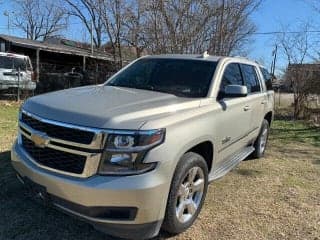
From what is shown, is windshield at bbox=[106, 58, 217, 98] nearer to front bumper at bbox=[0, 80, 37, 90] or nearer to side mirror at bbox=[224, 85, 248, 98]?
side mirror at bbox=[224, 85, 248, 98]

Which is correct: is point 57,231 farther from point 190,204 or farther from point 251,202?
point 251,202

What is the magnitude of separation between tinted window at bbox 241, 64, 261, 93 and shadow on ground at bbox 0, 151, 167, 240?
2980mm

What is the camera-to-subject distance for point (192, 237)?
4.06 m

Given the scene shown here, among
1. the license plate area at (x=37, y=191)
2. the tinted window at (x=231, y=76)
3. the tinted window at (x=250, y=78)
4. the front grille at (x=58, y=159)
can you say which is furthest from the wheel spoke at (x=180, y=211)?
the tinted window at (x=250, y=78)

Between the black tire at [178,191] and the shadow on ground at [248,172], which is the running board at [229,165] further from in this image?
the black tire at [178,191]

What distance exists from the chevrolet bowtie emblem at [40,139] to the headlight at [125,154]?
1.89 feet

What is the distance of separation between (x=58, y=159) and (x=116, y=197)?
24.5 inches

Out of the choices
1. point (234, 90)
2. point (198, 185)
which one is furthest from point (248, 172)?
point (198, 185)

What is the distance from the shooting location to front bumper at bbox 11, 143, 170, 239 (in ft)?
10.7

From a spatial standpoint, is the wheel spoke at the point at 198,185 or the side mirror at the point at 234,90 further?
the side mirror at the point at 234,90

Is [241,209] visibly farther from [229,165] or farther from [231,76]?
[231,76]

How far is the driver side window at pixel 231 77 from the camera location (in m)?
4.99

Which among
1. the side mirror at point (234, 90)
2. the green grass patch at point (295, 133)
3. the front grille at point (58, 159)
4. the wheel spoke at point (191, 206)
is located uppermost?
the side mirror at point (234, 90)

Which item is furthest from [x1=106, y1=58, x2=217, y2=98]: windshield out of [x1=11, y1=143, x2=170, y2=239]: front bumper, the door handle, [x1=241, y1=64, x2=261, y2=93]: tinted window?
[x1=11, y1=143, x2=170, y2=239]: front bumper
